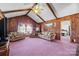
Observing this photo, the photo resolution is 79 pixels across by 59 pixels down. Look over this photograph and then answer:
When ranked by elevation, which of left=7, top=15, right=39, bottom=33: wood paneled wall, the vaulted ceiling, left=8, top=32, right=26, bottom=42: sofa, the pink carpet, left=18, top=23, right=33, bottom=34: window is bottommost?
the pink carpet

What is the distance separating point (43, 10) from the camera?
2.62m

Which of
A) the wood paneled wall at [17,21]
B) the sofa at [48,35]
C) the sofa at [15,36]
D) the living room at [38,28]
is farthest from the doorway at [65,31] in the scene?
the sofa at [15,36]

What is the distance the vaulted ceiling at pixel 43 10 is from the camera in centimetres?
253

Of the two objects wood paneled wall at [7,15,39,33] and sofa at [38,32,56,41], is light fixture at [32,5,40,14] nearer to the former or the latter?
wood paneled wall at [7,15,39,33]

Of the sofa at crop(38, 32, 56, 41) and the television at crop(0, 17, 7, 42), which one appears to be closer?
the television at crop(0, 17, 7, 42)

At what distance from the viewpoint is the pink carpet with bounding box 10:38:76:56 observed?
2.58 m

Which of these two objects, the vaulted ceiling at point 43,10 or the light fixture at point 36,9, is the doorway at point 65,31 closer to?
the vaulted ceiling at point 43,10

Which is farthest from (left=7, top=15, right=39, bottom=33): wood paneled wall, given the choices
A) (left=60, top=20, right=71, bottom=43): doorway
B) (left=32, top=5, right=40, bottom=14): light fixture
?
(left=60, top=20, right=71, bottom=43): doorway

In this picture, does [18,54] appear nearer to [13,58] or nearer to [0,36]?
[13,58]

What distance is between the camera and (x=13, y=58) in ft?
8.62

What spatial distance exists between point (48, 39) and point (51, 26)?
25 centimetres

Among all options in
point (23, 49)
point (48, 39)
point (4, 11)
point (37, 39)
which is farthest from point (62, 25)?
point (4, 11)

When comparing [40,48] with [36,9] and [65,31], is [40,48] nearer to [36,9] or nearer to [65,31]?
[65,31]

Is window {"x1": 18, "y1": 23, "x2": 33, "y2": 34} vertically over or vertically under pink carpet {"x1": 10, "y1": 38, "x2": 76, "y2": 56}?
over
